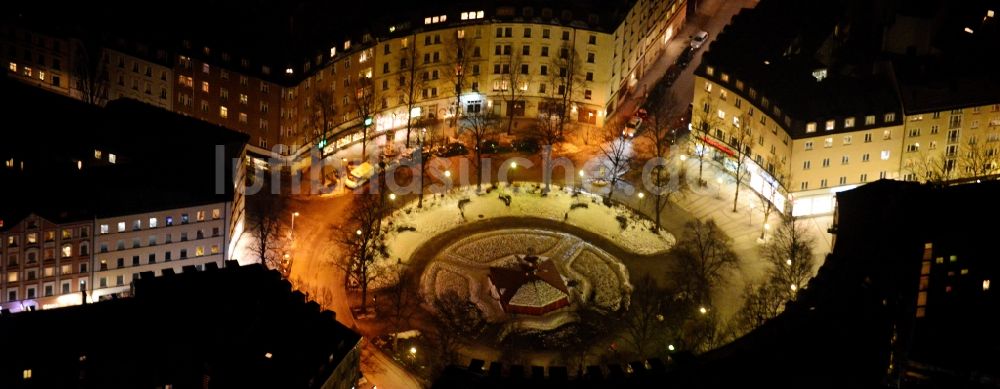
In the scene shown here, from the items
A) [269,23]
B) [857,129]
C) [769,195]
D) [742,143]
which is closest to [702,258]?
[769,195]

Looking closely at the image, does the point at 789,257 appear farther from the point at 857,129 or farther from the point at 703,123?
the point at 703,123

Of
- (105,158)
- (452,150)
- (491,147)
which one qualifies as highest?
(491,147)

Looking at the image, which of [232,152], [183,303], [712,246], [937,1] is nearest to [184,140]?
[232,152]

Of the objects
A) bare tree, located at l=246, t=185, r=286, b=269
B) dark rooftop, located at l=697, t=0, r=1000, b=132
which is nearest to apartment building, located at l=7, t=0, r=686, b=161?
bare tree, located at l=246, t=185, r=286, b=269

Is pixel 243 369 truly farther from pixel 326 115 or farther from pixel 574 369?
pixel 326 115

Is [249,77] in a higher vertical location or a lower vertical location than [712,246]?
higher

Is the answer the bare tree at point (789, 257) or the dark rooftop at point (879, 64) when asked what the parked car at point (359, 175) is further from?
the bare tree at point (789, 257)

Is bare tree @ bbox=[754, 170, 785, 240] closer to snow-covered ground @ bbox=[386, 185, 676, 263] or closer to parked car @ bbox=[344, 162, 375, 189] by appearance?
snow-covered ground @ bbox=[386, 185, 676, 263]
